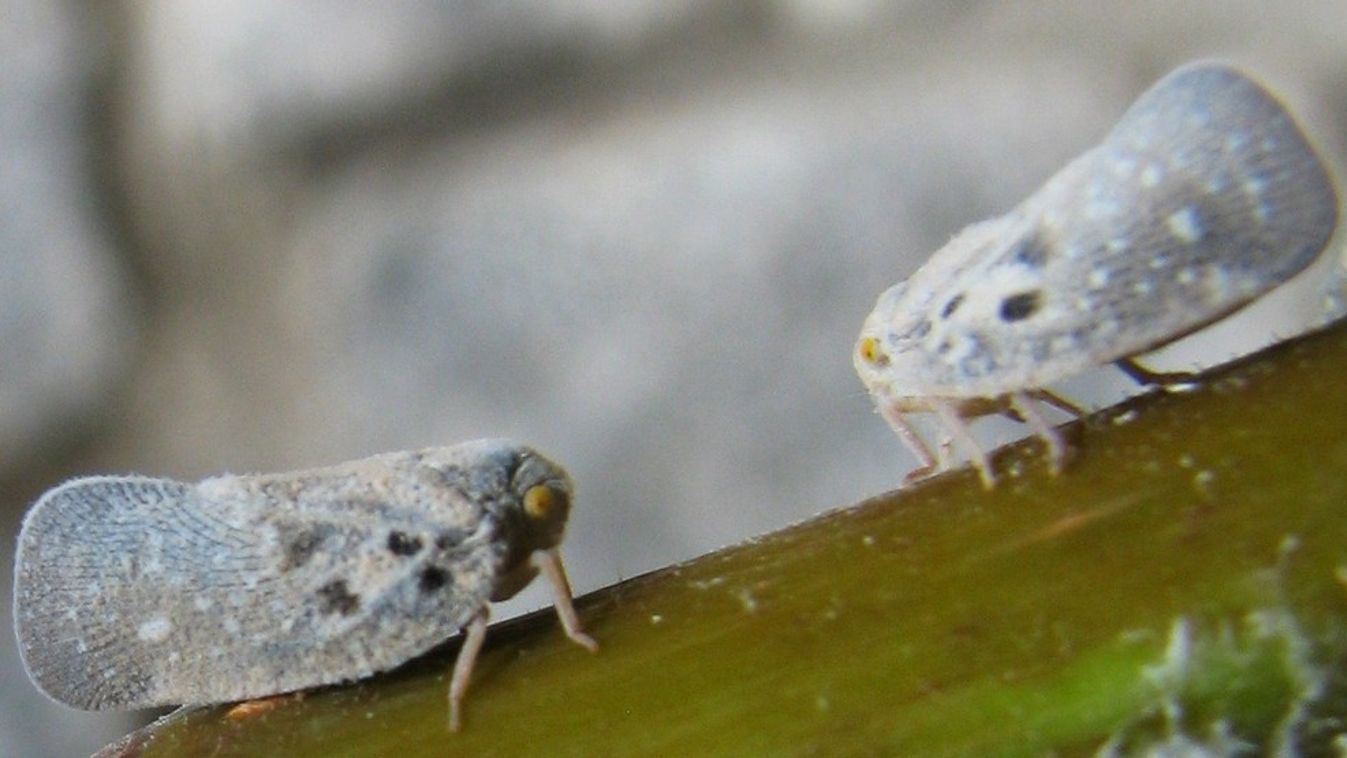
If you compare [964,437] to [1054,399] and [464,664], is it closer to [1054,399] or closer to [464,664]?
[1054,399]

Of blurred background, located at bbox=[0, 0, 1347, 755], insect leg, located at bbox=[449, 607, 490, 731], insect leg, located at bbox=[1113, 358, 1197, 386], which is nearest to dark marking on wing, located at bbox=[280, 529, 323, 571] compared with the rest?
insect leg, located at bbox=[449, 607, 490, 731]

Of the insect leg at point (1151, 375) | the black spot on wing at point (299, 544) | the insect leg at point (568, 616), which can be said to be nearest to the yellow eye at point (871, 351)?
the insect leg at point (1151, 375)

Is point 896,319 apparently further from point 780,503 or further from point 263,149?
point 263,149

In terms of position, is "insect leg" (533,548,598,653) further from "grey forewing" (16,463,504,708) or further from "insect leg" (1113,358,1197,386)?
"insect leg" (1113,358,1197,386)

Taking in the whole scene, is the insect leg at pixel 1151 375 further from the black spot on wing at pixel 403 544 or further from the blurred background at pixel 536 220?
the blurred background at pixel 536 220

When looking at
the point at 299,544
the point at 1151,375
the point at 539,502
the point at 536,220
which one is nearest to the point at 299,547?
the point at 299,544

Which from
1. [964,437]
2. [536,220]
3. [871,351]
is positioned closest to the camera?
[964,437]
